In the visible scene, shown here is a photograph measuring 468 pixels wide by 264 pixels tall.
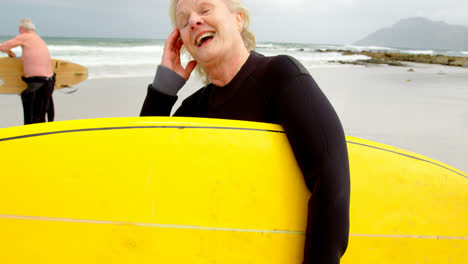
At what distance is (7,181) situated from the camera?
3.29ft

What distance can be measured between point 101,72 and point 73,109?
5.25 m

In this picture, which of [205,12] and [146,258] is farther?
[205,12]

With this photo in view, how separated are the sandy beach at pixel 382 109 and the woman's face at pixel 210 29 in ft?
9.73

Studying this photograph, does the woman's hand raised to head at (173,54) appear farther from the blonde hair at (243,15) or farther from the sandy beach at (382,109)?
the sandy beach at (382,109)

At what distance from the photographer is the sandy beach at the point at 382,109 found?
3.88 meters

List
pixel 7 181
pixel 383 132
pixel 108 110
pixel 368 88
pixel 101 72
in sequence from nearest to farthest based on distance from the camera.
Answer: pixel 7 181
pixel 383 132
pixel 108 110
pixel 368 88
pixel 101 72

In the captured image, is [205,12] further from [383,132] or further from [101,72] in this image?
[101,72]

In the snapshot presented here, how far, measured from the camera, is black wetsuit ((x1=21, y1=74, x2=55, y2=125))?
4.00 m

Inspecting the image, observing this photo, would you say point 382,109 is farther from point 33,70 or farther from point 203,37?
point 33,70

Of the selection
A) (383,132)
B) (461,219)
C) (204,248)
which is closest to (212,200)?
(204,248)

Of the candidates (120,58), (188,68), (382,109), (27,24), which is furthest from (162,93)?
(120,58)

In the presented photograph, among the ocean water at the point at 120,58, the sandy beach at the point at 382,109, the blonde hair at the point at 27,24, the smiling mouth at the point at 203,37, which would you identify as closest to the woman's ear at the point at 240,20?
the smiling mouth at the point at 203,37

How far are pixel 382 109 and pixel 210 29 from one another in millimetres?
5027

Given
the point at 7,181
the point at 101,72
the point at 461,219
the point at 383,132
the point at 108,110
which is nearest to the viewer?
the point at 7,181
